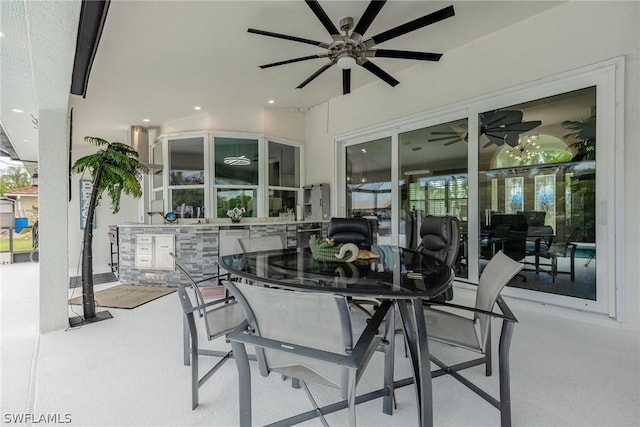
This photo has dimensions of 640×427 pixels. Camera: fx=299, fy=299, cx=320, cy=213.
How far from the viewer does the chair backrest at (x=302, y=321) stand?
1.14m

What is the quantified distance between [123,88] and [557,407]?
243 inches

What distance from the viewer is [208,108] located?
5672 millimetres

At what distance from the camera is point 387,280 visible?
5.48ft

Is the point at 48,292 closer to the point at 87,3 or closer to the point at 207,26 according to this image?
the point at 87,3

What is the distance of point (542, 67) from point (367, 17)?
2177 millimetres

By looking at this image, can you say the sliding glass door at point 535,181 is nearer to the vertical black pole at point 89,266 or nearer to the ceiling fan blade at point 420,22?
the ceiling fan blade at point 420,22

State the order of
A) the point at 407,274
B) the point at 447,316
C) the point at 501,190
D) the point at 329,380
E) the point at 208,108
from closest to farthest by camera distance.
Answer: the point at 329,380, the point at 407,274, the point at 447,316, the point at 501,190, the point at 208,108

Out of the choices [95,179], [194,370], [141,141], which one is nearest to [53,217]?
[95,179]

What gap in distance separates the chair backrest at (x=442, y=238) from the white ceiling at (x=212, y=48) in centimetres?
217

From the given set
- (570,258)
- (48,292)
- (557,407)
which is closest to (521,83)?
(570,258)

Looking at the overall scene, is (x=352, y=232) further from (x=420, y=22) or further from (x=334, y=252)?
(x=420, y=22)

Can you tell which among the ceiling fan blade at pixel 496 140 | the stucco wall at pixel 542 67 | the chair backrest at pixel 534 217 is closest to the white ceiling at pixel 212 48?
the stucco wall at pixel 542 67

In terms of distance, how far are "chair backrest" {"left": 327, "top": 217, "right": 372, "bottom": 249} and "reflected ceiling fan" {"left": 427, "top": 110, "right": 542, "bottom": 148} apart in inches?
75.6

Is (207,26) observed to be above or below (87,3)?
above
